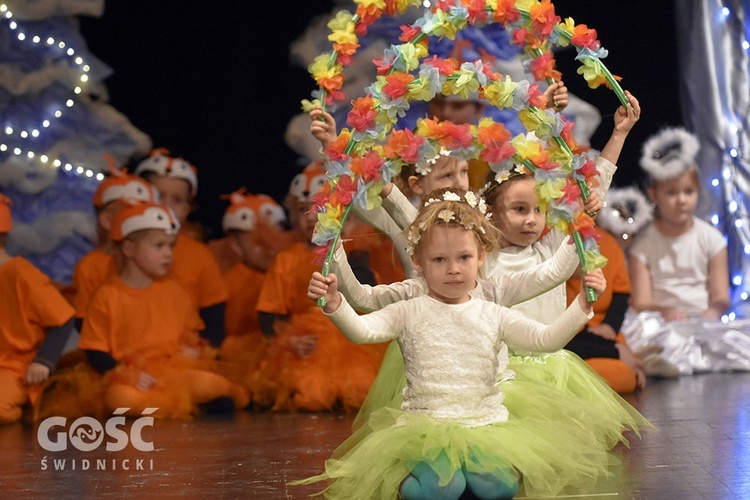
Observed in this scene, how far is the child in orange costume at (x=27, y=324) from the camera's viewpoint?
18.7 feet

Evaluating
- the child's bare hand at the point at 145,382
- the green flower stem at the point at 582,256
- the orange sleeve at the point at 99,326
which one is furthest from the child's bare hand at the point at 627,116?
the orange sleeve at the point at 99,326

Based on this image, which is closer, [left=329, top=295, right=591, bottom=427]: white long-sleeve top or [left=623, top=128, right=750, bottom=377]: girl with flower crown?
[left=329, top=295, right=591, bottom=427]: white long-sleeve top

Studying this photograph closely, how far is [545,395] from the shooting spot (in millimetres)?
3998

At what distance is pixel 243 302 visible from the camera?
22.4ft

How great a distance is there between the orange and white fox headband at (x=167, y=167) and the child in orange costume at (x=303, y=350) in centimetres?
78

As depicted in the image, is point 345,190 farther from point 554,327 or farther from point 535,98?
point 554,327

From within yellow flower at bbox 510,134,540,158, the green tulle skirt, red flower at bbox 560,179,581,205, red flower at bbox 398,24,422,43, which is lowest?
the green tulle skirt

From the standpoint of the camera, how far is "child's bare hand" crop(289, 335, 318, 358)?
596cm

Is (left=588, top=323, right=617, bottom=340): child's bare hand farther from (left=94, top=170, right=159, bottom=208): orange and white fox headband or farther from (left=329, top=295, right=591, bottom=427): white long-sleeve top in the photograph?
(left=329, top=295, right=591, bottom=427): white long-sleeve top

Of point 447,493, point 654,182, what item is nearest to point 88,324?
point 447,493

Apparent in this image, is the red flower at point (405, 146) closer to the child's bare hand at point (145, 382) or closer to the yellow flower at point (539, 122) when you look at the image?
the yellow flower at point (539, 122)

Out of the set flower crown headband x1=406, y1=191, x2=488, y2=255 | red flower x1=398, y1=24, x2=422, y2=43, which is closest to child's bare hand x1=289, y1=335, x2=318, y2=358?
flower crown headband x1=406, y1=191, x2=488, y2=255

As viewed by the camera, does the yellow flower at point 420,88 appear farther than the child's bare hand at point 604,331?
→ No

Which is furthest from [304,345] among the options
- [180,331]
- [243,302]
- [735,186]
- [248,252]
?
[735,186]
